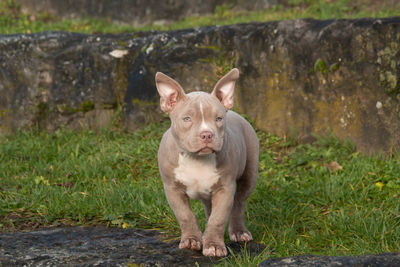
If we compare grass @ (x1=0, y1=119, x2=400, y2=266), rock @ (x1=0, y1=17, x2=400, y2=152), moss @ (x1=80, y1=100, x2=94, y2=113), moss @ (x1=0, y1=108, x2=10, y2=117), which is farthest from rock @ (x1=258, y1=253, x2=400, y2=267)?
moss @ (x1=0, y1=108, x2=10, y2=117)

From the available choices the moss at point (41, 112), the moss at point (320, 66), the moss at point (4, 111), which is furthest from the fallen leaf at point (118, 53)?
the moss at point (320, 66)

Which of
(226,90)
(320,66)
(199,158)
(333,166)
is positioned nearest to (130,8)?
(320,66)

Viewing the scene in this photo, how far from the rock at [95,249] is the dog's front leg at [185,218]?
69 mm

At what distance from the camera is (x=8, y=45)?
815 cm

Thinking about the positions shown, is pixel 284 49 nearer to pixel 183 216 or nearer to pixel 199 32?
pixel 199 32

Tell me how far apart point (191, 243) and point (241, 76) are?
3850mm

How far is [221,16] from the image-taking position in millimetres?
12047

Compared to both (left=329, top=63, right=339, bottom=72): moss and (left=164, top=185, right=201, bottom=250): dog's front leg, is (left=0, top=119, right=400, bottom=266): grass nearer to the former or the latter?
(left=164, top=185, right=201, bottom=250): dog's front leg

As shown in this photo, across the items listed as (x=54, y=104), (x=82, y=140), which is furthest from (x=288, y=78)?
(x=54, y=104)

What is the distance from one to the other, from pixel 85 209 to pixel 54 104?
10.8ft

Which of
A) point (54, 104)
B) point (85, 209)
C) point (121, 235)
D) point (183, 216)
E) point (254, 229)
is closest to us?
point (183, 216)

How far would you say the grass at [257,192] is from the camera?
183 inches

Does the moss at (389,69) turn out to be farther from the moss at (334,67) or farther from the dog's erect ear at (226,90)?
the dog's erect ear at (226,90)

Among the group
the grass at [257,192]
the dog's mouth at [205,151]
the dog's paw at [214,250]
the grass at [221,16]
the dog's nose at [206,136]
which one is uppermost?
the grass at [221,16]
